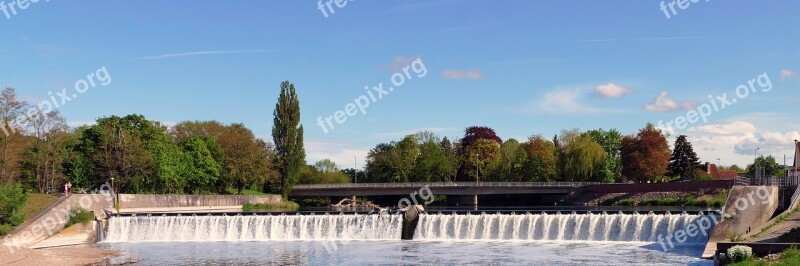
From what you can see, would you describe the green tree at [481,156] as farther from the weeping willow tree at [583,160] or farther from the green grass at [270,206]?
the green grass at [270,206]

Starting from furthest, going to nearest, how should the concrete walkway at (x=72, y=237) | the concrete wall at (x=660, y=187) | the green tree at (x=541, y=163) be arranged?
the green tree at (x=541, y=163)
the concrete wall at (x=660, y=187)
the concrete walkway at (x=72, y=237)

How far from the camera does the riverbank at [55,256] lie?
35.5 m

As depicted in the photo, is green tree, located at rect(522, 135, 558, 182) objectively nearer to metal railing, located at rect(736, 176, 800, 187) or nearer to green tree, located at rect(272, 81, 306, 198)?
green tree, located at rect(272, 81, 306, 198)

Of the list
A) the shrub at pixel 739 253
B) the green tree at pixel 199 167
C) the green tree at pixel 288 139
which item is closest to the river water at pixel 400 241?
the shrub at pixel 739 253

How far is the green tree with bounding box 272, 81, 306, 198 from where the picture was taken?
8525 centimetres

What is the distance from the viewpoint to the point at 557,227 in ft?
148

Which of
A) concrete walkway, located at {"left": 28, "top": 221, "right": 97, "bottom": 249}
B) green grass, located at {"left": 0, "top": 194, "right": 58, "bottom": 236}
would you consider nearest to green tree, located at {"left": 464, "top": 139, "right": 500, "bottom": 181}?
green grass, located at {"left": 0, "top": 194, "right": 58, "bottom": 236}

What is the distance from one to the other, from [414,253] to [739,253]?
1660cm

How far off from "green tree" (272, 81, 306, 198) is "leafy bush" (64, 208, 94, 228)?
37151 mm

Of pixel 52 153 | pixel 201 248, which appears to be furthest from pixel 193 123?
pixel 201 248

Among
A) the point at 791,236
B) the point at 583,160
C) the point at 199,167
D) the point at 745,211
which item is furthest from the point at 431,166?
the point at 791,236

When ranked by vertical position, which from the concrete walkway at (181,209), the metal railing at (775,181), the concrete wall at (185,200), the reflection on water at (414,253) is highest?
the metal railing at (775,181)

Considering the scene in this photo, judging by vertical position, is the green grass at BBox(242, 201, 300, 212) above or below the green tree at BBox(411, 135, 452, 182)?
below

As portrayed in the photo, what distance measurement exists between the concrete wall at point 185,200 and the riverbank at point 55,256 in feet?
62.6
